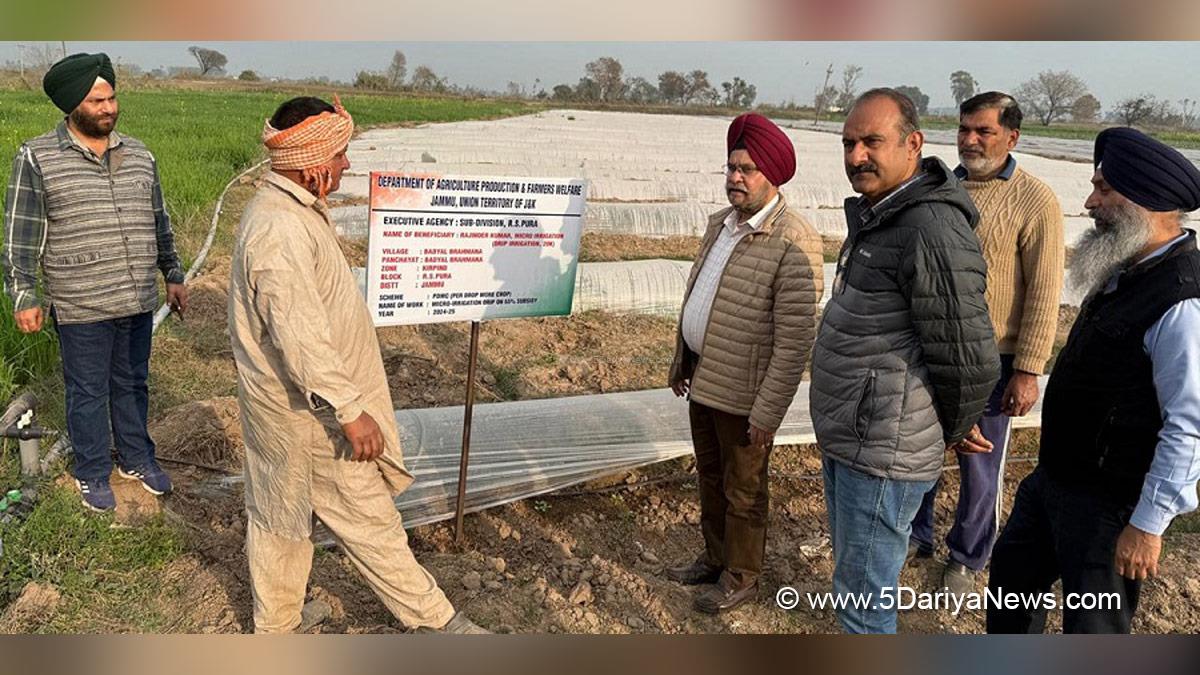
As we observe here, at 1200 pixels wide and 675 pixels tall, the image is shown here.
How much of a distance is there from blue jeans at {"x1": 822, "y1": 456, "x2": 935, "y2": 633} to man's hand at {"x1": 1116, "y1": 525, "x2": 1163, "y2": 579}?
0.42m

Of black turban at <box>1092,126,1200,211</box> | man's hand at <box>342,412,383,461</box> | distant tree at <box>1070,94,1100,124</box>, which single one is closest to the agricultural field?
man's hand at <box>342,412,383,461</box>

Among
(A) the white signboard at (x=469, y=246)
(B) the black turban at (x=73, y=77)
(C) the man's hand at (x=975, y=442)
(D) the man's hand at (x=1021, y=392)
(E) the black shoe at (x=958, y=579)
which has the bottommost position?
(E) the black shoe at (x=958, y=579)

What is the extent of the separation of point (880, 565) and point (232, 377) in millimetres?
3722

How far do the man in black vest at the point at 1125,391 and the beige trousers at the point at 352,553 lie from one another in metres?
1.75

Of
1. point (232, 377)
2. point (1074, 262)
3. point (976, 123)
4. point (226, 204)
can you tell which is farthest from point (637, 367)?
point (226, 204)

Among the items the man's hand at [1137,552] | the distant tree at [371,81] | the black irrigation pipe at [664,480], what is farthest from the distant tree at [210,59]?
the man's hand at [1137,552]

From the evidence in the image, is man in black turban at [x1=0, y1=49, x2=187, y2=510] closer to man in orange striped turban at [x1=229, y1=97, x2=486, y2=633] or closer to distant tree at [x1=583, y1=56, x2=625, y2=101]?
man in orange striped turban at [x1=229, y1=97, x2=486, y2=633]

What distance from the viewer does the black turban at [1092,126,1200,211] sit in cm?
188

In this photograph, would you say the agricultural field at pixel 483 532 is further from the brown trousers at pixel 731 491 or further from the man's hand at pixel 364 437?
the man's hand at pixel 364 437

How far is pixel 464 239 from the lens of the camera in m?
2.74

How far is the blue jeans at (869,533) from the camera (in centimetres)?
204

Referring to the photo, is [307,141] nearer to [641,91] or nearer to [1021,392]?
[1021,392]

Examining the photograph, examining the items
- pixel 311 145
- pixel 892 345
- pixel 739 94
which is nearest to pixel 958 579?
pixel 892 345

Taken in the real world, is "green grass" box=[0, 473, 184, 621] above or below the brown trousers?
below
